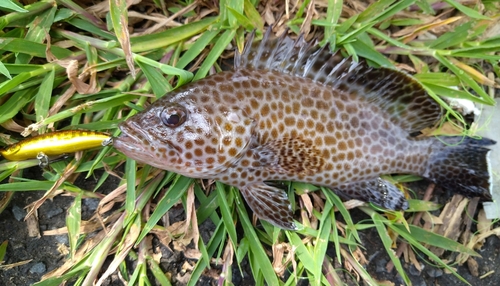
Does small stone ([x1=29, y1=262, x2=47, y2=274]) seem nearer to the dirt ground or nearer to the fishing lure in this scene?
the dirt ground

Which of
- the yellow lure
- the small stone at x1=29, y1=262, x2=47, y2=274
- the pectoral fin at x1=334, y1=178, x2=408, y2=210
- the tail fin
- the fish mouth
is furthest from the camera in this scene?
the tail fin

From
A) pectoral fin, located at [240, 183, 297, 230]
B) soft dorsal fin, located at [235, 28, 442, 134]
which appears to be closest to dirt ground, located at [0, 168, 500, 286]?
pectoral fin, located at [240, 183, 297, 230]

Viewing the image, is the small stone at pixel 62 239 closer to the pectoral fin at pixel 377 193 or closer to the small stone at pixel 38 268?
the small stone at pixel 38 268

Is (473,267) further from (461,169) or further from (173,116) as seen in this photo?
(173,116)

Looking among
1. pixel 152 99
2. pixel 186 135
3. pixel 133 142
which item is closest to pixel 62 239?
pixel 133 142

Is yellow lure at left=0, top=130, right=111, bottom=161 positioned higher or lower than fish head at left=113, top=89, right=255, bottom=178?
lower

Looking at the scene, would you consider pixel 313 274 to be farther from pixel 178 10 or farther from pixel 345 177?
pixel 178 10
